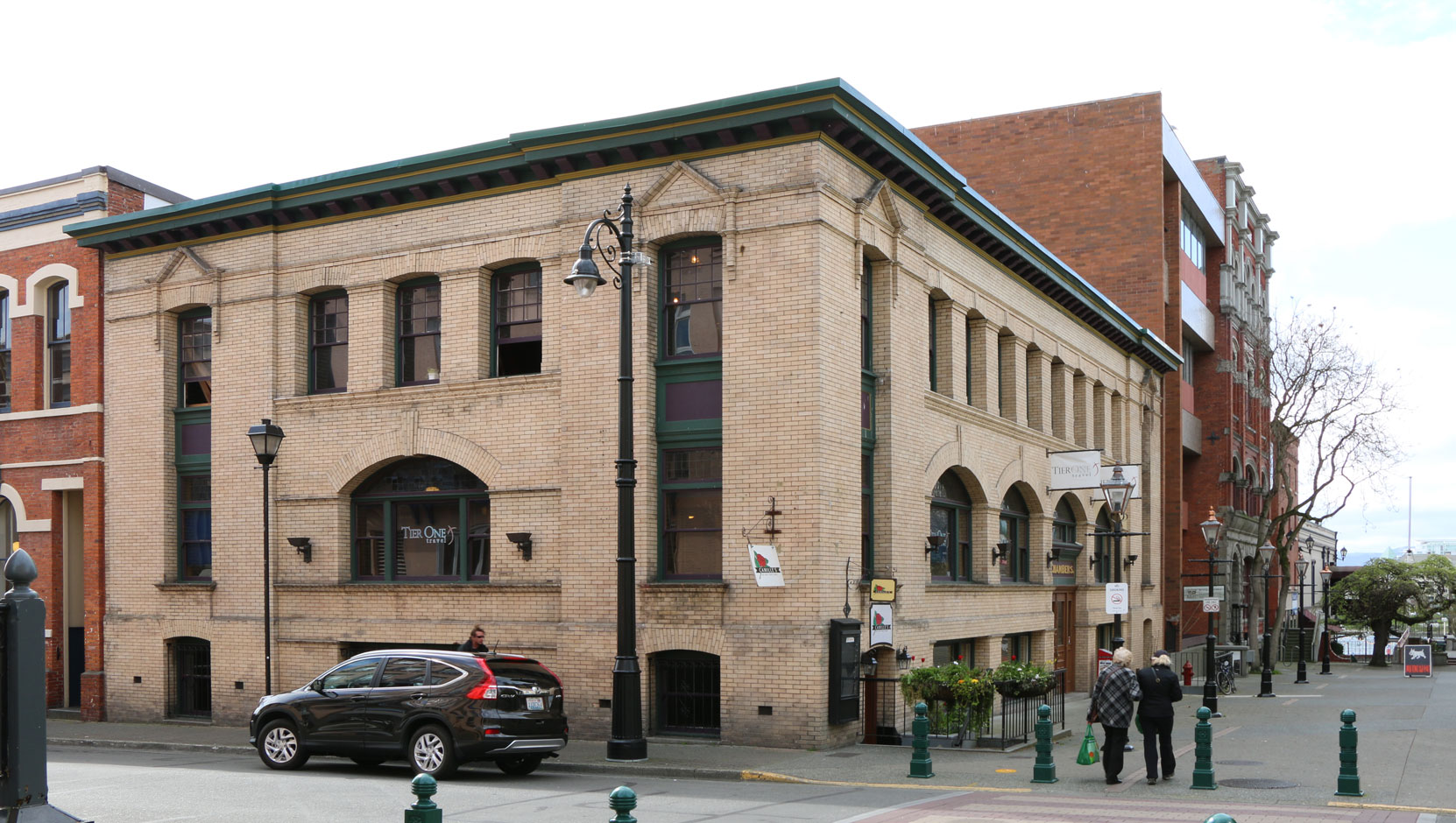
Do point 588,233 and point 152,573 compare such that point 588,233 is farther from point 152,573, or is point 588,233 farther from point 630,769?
point 152,573

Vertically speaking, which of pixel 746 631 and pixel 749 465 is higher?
pixel 749 465

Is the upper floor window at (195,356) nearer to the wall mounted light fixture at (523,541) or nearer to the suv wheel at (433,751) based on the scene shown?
the wall mounted light fixture at (523,541)

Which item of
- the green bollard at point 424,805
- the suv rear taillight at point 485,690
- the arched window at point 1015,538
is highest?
the arched window at point 1015,538

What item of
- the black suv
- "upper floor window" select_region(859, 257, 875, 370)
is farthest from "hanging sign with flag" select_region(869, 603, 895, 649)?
the black suv

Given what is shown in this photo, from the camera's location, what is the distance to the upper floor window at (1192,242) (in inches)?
1855

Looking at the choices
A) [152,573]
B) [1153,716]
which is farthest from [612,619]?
[152,573]

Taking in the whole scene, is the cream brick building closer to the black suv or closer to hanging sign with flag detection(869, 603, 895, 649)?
hanging sign with flag detection(869, 603, 895, 649)

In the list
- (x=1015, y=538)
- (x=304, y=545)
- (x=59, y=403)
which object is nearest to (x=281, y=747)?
(x=304, y=545)

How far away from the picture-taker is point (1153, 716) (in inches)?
634

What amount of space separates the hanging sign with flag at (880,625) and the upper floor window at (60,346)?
1730cm

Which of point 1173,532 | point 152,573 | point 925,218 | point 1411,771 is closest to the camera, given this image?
point 1411,771

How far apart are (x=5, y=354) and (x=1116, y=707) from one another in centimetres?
2378

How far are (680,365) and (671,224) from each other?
2.18m

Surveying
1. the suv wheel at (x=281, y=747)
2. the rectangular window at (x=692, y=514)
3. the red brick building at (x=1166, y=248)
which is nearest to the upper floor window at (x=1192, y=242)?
the red brick building at (x=1166, y=248)
